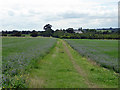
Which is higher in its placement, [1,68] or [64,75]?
[1,68]

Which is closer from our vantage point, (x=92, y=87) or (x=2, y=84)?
(x=2, y=84)

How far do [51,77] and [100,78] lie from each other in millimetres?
3519

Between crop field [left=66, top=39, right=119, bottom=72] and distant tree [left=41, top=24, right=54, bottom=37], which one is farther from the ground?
distant tree [left=41, top=24, right=54, bottom=37]

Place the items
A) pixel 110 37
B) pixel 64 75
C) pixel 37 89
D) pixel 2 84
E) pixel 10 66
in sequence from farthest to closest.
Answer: pixel 110 37 < pixel 64 75 < pixel 10 66 < pixel 37 89 < pixel 2 84

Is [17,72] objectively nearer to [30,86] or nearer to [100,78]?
[30,86]

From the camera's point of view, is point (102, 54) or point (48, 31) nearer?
point (102, 54)

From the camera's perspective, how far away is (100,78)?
11.9 metres

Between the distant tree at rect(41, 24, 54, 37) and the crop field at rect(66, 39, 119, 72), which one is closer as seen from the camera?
the crop field at rect(66, 39, 119, 72)

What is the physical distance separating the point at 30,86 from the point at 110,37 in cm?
11116

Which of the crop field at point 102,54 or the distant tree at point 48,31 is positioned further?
the distant tree at point 48,31

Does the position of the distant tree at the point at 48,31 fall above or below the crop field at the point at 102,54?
above

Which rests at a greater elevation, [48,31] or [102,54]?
[48,31]

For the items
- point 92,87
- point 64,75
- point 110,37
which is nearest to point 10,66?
point 64,75

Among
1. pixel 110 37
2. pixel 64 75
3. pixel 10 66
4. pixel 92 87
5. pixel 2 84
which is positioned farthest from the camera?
pixel 110 37
